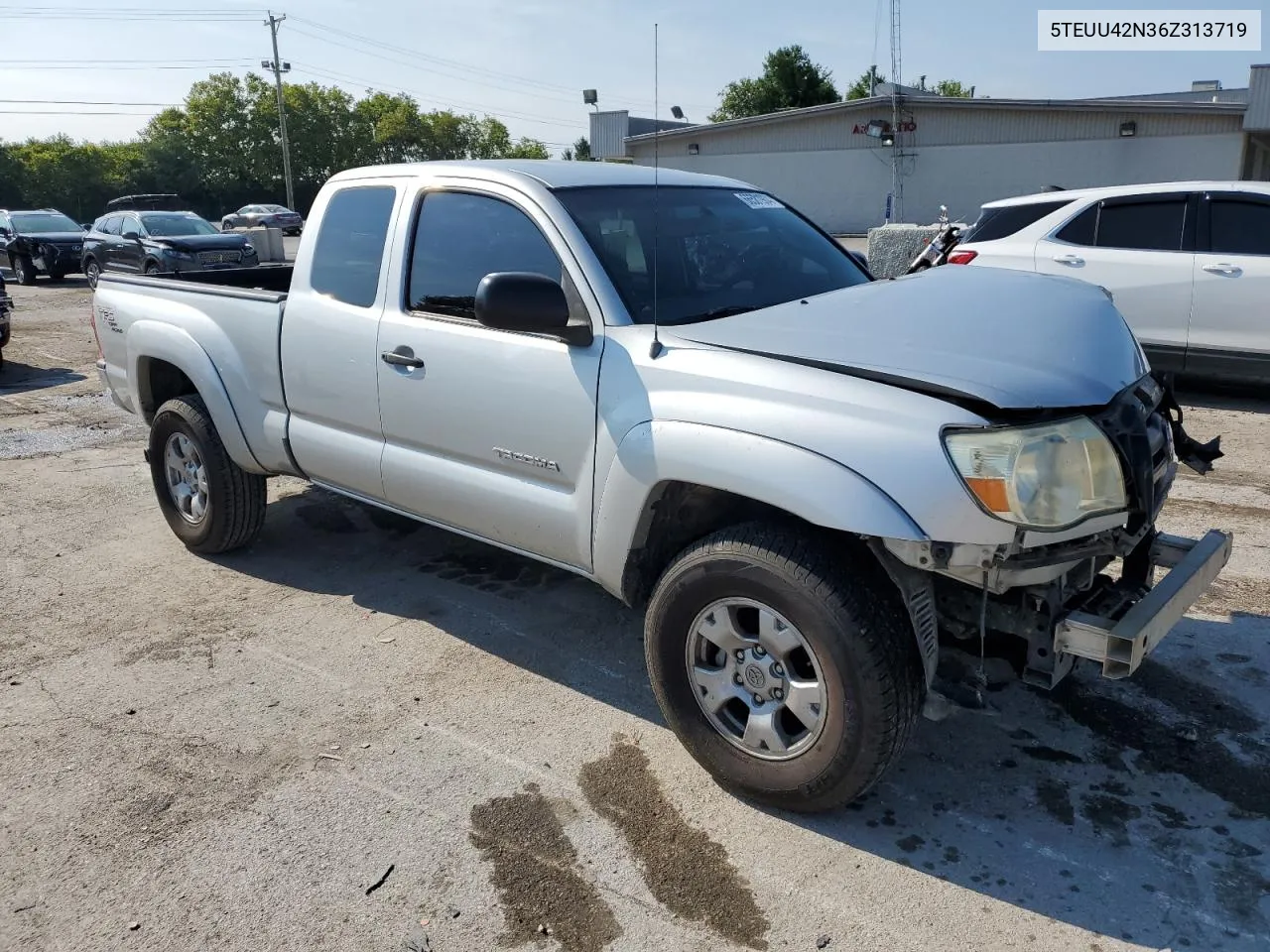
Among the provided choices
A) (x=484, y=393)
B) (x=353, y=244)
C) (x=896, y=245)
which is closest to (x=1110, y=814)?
(x=484, y=393)

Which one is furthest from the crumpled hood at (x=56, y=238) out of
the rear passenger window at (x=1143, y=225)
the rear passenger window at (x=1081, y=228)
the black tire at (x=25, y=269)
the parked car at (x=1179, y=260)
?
the rear passenger window at (x=1143, y=225)

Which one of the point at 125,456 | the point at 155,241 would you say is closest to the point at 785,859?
the point at 125,456

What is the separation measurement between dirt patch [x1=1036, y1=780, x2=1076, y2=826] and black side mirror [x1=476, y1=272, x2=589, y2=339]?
2.16 m

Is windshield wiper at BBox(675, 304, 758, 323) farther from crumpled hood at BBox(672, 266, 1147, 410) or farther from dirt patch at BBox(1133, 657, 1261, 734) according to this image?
dirt patch at BBox(1133, 657, 1261, 734)

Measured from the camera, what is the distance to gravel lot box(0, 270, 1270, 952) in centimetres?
272

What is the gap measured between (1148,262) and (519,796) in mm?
7103

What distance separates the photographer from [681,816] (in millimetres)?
3148

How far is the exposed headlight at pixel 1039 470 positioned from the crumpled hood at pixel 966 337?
88mm

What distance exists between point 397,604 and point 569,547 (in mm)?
1522

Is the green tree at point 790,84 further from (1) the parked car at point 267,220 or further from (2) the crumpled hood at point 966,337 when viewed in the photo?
(2) the crumpled hood at point 966,337

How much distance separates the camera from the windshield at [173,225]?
19.5 m

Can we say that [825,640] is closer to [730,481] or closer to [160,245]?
[730,481]

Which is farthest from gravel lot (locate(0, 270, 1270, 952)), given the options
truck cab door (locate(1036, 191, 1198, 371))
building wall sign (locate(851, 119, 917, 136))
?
building wall sign (locate(851, 119, 917, 136))

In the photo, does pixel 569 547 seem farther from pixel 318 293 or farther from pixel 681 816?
pixel 318 293
